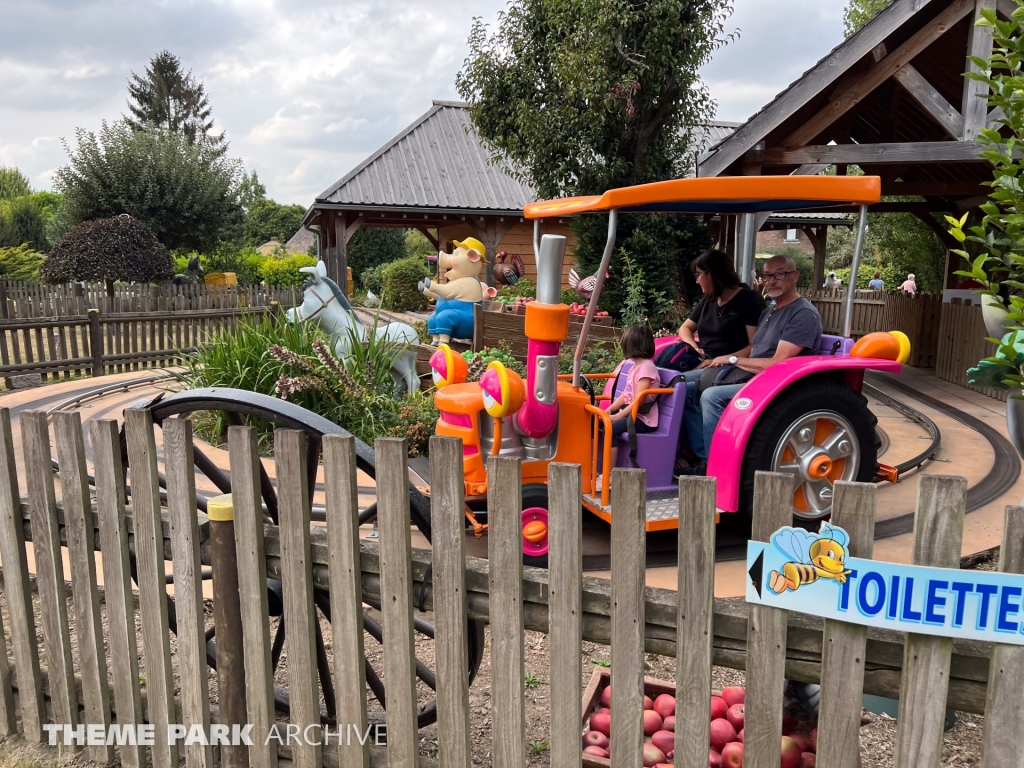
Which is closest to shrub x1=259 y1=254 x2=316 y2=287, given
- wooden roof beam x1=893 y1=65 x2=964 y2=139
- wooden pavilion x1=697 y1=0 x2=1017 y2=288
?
wooden pavilion x1=697 y1=0 x2=1017 y2=288

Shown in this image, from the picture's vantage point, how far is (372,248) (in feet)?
103

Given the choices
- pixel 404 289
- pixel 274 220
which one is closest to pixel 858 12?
pixel 404 289

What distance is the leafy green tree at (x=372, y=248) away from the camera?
31.2 metres

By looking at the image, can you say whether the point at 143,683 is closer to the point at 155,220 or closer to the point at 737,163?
the point at 737,163

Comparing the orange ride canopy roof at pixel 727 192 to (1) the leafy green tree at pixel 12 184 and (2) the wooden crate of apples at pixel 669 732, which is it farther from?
(1) the leafy green tree at pixel 12 184

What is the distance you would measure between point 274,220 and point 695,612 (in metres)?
56.3

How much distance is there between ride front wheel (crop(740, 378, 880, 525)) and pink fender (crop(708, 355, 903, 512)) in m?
0.07

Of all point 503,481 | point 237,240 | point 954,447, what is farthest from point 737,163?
point 237,240

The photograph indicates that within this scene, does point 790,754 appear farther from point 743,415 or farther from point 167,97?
point 167,97

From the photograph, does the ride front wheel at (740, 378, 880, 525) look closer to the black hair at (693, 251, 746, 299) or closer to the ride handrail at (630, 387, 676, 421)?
the ride handrail at (630, 387, 676, 421)

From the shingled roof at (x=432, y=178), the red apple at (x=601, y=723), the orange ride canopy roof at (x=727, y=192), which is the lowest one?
the red apple at (x=601, y=723)

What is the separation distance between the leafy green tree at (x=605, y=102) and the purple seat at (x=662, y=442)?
6.80 m

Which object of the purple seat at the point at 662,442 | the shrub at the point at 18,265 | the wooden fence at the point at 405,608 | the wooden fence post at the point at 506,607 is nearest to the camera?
the wooden fence at the point at 405,608

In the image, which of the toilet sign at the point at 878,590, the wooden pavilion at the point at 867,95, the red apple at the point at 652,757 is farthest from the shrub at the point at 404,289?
the toilet sign at the point at 878,590
